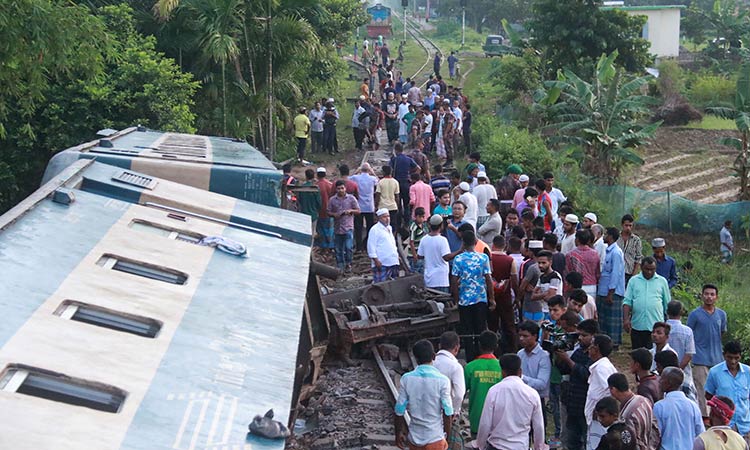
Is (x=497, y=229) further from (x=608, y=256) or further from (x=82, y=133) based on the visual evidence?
(x=82, y=133)

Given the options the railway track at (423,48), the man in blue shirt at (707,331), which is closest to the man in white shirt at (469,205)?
the man in blue shirt at (707,331)

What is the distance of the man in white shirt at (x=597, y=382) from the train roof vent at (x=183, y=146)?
672cm

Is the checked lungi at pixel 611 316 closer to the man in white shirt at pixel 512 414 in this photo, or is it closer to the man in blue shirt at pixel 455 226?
the man in blue shirt at pixel 455 226

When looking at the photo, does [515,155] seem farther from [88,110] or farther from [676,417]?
[676,417]

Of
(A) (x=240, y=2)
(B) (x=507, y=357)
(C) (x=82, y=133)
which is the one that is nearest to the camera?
(B) (x=507, y=357)

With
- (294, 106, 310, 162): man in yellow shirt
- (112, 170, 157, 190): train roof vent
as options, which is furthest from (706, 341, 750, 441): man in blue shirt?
(294, 106, 310, 162): man in yellow shirt

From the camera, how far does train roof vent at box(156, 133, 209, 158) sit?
43.3 ft

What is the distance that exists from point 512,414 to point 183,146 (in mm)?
8090

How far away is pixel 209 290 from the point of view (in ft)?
24.5

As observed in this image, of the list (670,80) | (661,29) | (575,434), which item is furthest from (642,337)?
(661,29)

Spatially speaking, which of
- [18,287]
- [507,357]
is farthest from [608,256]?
[18,287]

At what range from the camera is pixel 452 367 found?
8.04 m

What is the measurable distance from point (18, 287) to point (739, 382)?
19.2ft

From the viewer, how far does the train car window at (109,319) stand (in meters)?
6.24
